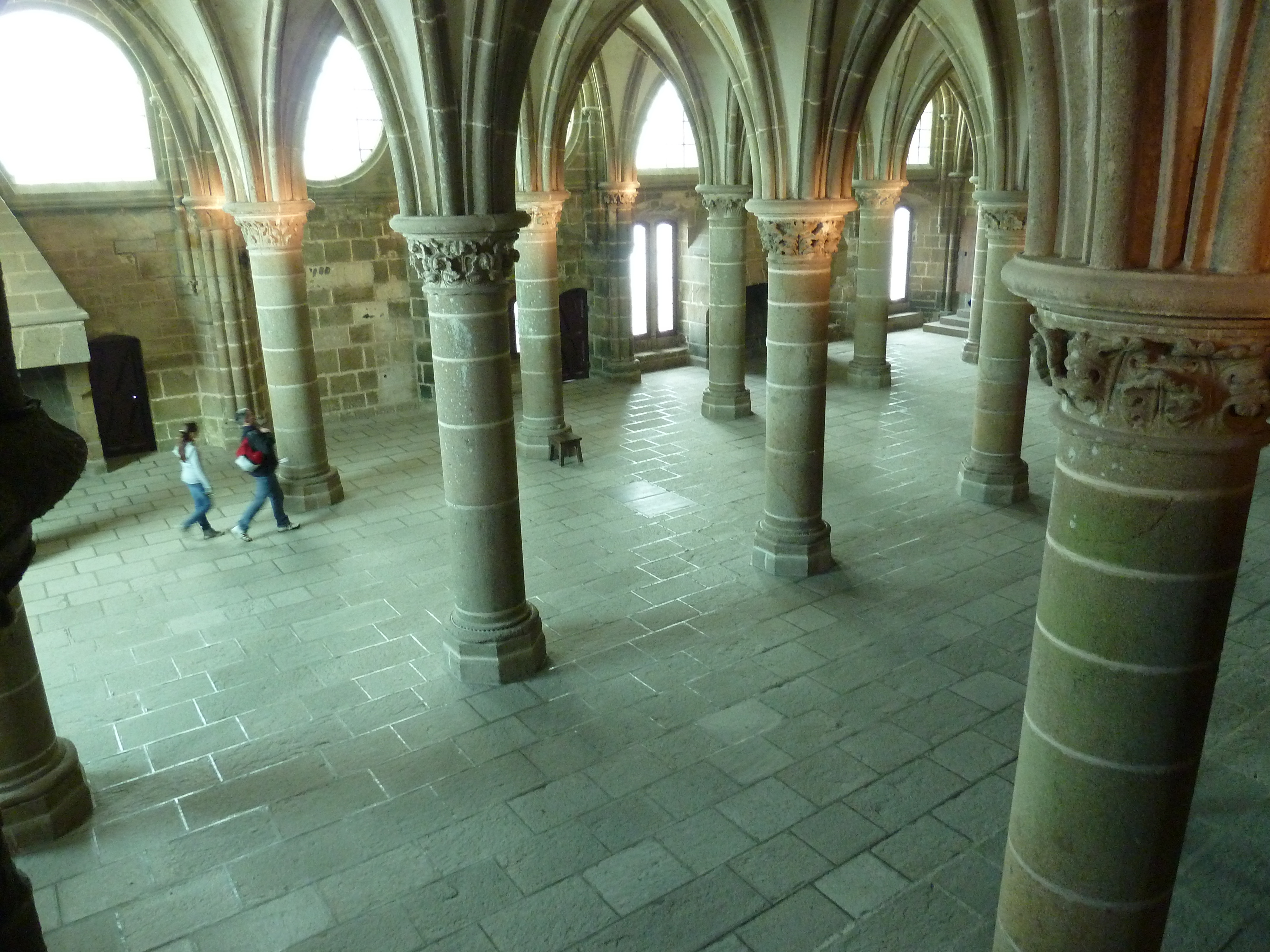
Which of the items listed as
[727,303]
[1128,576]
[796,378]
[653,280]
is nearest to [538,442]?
[727,303]

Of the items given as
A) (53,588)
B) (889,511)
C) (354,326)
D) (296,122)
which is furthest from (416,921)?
(354,326)

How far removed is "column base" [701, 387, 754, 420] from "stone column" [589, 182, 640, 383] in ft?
9.31

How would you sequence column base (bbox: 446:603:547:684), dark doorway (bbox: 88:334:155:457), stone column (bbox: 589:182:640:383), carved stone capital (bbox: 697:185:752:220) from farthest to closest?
stone column (bbox: 589:182:640:383) → carved stone capital (bbox: 697:185:752:220) → dark doorway (bbox: 88:334:155:457) → column base (bbox: 446:603:547:684)

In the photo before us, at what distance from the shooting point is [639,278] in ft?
54.6

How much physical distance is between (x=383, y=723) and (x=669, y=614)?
7.65ft

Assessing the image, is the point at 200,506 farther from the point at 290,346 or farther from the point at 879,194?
the point at 879,194

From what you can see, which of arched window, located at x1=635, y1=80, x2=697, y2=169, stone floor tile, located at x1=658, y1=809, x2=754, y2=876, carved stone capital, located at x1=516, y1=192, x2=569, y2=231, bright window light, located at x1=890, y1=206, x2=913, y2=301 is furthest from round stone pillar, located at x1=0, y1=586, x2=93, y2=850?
bright window light, located at x1=890, y1=206, x2=913, y2=301

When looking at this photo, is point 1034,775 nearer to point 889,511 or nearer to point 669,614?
point 669,614

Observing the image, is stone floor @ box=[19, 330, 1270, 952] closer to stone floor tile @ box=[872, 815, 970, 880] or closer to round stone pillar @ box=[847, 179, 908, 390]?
stone floor tile @ box=[872, 815, 970, 880]

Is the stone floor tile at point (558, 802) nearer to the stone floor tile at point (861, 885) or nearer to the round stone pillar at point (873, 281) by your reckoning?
the stone floor tile at point (861, 885)

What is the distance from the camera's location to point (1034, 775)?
325 centimetres

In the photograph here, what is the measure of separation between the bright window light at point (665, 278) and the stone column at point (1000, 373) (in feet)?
25.2

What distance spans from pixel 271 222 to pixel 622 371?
24.6ft

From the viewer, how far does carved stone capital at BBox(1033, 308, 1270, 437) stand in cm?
257
